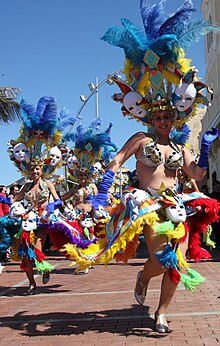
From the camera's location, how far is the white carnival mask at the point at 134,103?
5.00 metres

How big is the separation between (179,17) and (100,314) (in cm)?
310

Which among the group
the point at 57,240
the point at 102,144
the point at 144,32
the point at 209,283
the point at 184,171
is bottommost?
the point at 209,283

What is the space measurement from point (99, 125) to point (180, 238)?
5749 millimetres

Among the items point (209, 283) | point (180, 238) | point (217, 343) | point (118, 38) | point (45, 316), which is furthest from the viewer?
point (209, 283)

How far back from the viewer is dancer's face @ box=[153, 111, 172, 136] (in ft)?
16.3

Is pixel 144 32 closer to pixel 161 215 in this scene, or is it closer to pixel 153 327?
pixel 161 215

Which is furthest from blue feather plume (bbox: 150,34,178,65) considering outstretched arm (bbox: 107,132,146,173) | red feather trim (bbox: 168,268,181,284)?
red feather trim (bbox: 168,268,181,284)

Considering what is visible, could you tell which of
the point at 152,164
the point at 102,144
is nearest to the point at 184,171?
the point at 152,164

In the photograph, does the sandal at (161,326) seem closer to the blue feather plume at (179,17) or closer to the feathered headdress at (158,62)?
the feathered headdress at (158,62)

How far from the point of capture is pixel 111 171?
470 cm

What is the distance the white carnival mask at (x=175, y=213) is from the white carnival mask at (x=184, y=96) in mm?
985

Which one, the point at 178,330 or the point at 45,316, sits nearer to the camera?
the point at 178,330

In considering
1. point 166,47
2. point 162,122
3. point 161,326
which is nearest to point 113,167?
point 162,122

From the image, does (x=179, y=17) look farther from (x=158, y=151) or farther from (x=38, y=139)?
(x=38, y=139)
